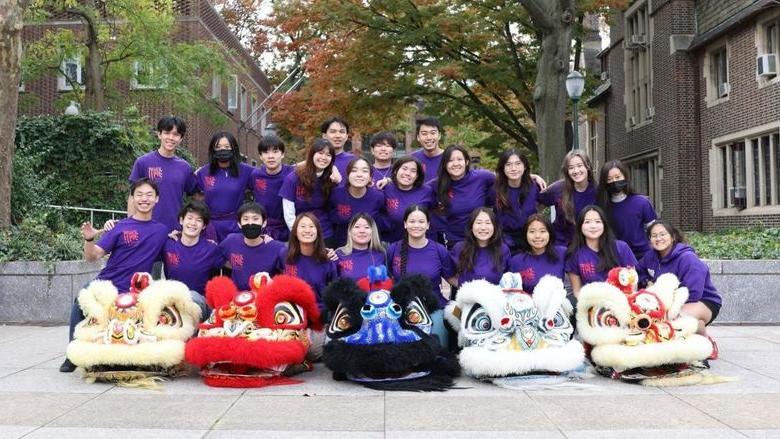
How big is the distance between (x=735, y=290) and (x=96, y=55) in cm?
1732

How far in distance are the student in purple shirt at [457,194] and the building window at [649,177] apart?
18.5m

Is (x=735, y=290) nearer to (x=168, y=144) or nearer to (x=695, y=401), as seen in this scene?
(x=695, y=401)

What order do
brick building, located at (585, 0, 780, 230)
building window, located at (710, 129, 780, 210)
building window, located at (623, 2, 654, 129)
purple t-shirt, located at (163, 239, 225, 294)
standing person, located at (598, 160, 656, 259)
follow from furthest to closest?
building window, located at (623, 2, 654, 129) < brick building, located at (585, 0, 780, 230) < building window, located at (710, 129, 780, 210) < standing person, located at (598, 160, 656, 259) < purple t-shirt, located at (163, 239, 225, 294)

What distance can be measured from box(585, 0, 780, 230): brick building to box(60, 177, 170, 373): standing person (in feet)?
51.5

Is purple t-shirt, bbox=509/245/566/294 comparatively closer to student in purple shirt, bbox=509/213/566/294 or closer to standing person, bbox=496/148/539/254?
student in purple shirt, bbox=509/213/566/294

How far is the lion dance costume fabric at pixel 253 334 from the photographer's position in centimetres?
602

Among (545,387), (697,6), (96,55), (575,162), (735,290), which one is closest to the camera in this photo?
(545,387)

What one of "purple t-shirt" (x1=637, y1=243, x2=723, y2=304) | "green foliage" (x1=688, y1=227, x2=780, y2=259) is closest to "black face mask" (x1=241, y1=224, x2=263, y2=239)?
"purple t-shirt" (x1=637, y1=243, x2=723, y2=304)

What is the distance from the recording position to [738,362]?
23.4 feet

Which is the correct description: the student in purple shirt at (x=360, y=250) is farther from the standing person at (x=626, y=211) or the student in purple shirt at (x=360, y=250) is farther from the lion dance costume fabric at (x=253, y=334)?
the standing person at (x=626, y=211)

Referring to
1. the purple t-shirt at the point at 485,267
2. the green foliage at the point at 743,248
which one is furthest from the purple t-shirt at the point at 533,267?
the green foliage at the point at 743,248

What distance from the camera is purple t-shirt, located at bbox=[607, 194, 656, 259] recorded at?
24.7ft

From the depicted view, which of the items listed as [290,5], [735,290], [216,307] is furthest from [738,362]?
[290,5]

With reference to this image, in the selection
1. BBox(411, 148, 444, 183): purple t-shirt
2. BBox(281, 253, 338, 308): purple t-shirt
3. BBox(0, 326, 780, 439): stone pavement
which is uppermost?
BBox(411, 148, 444, 183): purple t-shirt
